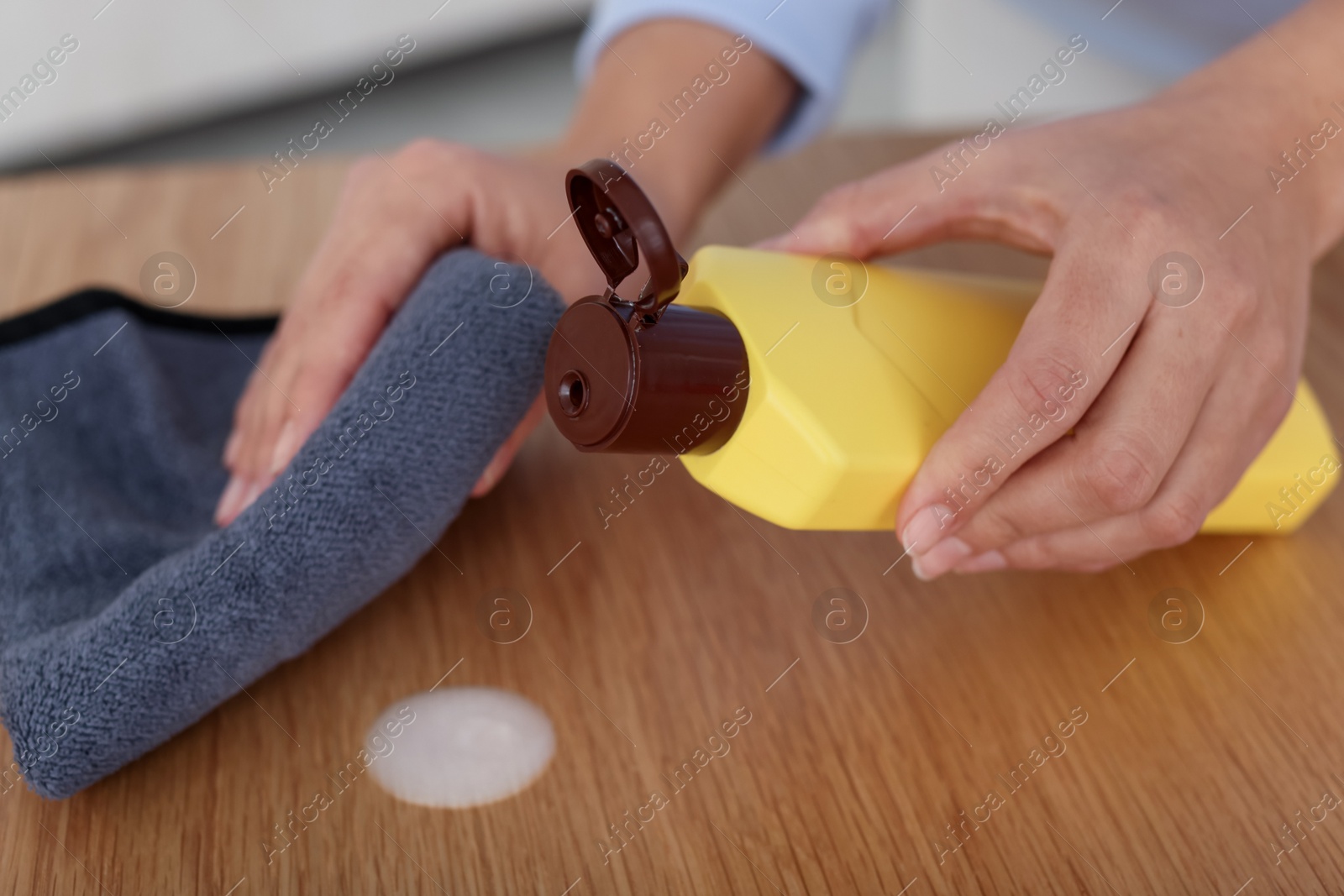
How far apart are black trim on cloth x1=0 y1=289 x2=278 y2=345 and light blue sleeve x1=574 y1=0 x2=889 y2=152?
0.28 m

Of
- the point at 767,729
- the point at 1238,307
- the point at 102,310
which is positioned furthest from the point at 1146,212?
the point at 102,310

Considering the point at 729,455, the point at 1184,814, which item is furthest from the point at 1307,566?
the point at 729,455

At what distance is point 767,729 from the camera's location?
430 mm

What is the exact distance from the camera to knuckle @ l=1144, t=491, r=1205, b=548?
435 mm

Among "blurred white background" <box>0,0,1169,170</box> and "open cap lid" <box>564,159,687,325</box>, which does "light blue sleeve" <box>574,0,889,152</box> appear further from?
"blurred white background" <box>0,0,1169,170</box>

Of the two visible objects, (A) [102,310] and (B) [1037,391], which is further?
(A) [102,310]

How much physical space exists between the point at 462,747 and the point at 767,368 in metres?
0.19

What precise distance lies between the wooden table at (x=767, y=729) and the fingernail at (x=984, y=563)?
0.03 m

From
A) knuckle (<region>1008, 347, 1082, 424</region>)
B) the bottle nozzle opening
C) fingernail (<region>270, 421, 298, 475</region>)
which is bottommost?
fingernail (<region>270, 421, 298, 475</region>)

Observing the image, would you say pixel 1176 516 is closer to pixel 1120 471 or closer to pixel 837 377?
pixel 1120 471

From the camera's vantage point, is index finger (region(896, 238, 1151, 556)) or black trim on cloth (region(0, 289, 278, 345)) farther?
black trim on cloth (region(0, 289, 278, 345))

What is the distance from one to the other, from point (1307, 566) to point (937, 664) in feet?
0.64

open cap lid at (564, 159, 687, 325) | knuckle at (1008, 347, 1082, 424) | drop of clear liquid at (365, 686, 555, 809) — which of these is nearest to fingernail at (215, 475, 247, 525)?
drop of clear liquid at (365, 686, 555, 809)

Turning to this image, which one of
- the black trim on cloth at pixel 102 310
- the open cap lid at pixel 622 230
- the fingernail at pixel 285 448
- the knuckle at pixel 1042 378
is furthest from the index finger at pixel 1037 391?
the black trim on cloth at pixel 102 310
